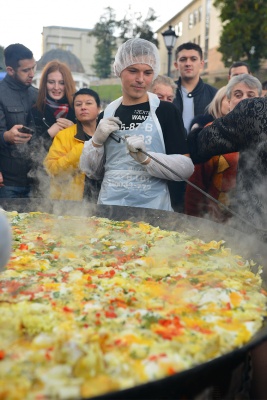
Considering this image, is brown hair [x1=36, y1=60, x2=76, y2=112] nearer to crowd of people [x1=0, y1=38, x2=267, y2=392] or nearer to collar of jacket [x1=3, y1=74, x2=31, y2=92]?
crowd of people [x1=0, y1=38, x2=267, y2=392]

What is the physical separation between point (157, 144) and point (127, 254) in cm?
116

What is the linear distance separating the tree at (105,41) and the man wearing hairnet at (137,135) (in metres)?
57.7

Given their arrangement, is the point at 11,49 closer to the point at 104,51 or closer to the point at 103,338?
the point at 103,338

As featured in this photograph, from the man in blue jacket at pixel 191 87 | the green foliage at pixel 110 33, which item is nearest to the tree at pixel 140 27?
the green foliage at pixel 110 33

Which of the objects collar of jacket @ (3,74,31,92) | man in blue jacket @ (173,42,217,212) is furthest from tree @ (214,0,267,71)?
collar of jacket @ (3,74,31,92)

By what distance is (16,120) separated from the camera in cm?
557

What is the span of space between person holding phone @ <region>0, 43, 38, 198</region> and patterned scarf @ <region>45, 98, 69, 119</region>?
0.81 ft

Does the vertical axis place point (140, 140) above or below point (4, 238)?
above

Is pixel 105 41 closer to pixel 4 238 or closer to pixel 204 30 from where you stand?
pixel 204 30

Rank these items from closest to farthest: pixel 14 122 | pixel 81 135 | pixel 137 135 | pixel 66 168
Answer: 1. pixel 137 135
2. pixel 66 168
3. pixel 81 135
4. pixel 14 122

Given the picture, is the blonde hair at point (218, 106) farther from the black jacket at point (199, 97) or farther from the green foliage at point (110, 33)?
the green foliage at point (110, 33)

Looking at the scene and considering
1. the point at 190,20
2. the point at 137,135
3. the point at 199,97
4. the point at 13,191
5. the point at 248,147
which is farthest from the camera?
the point at 190,20

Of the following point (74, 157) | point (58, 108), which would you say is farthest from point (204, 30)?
point (74, 157)

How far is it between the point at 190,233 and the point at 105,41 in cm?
6316
